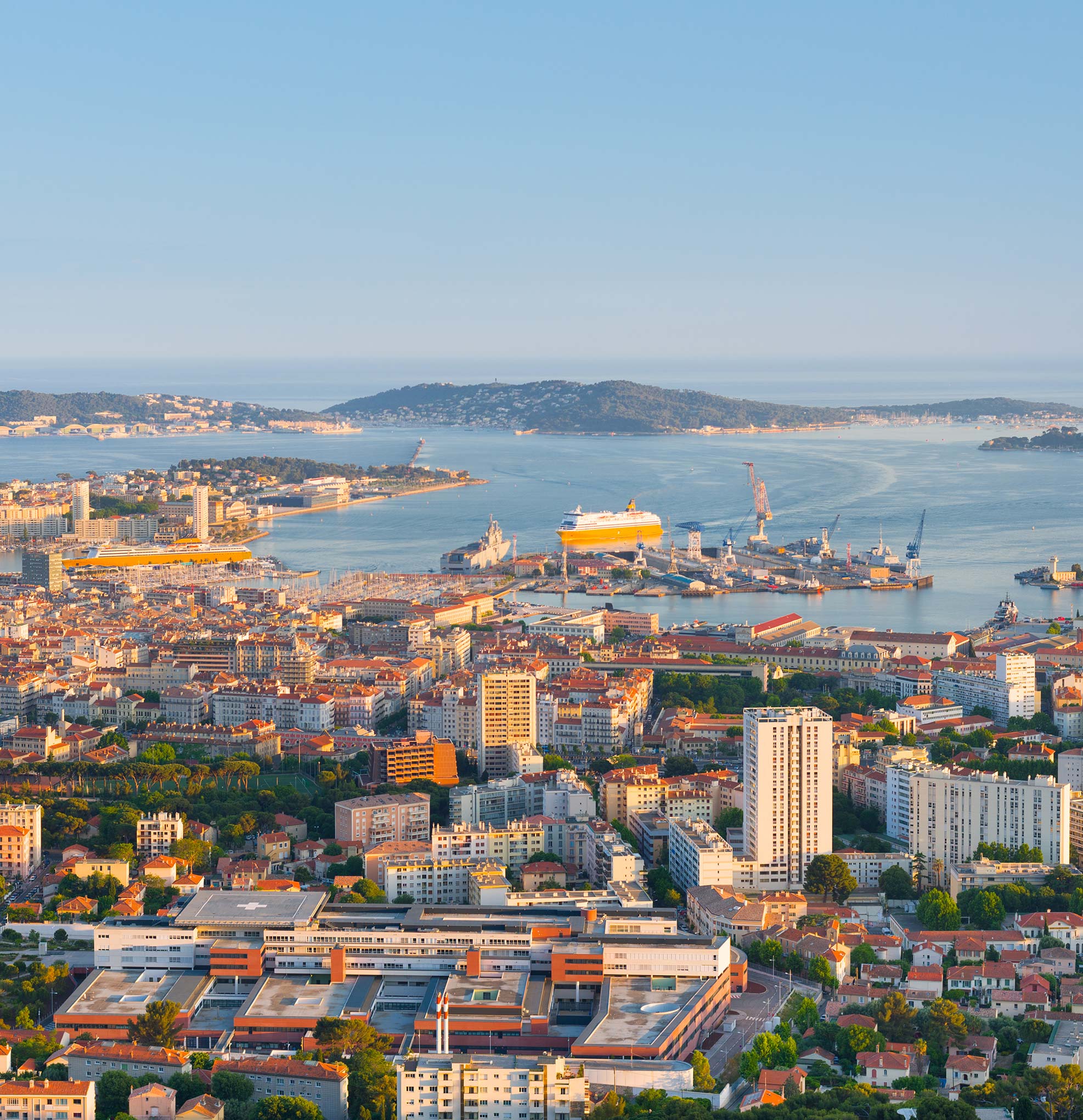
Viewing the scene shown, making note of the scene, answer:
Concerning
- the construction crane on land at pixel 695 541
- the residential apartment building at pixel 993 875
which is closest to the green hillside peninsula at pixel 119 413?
the construction crane on land at pixel 695 541

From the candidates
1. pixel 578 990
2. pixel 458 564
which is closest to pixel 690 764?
pixel 578 990

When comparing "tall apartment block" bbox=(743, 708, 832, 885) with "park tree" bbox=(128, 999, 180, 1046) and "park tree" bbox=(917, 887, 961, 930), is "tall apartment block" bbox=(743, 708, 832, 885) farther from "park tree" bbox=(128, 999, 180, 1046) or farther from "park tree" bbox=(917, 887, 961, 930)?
"park tree" bbox=(128, 999, 180, 1046)

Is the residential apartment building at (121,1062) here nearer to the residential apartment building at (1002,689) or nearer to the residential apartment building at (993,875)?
the residential apartment building at (993,875)

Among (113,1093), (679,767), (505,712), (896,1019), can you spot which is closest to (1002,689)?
(679,767)

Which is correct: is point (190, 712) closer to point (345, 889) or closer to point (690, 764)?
point (690, 764)

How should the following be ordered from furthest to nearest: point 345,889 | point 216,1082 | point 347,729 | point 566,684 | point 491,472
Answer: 1. point 491,472
2. point 566,684
3. point 347,729
4. point 345,889
5. point 216,1082

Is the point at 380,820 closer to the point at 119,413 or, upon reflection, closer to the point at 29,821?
the point at 29,821

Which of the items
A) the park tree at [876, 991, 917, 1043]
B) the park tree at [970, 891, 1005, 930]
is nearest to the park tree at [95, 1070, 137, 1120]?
the park tree at [876, 991, 917, 1043]

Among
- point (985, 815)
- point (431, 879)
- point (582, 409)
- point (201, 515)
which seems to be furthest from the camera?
point (582, 409)
